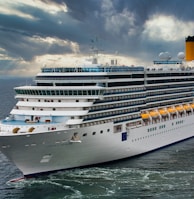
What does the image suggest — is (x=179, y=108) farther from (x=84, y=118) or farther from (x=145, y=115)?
(x=84, y=118)

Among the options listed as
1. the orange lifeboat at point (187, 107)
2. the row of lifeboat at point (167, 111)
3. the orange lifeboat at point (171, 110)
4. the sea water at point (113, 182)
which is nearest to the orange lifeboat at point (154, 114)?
the row of lifeboat at point (167, 111)

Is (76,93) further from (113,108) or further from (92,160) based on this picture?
(92,160)

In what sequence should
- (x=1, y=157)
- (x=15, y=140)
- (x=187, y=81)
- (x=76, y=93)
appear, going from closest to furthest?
(x=15, y=140), (x=76, y=93), (x=1, y=157), (x=187, y=81)

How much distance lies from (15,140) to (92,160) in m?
7.80

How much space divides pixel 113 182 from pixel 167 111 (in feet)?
49.0

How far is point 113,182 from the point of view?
30.2 metres

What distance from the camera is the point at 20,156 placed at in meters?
29.8

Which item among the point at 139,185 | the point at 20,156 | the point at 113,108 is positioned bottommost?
the point at 139,185

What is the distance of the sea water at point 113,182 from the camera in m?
28.0

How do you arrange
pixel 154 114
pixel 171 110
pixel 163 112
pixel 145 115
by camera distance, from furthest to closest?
pixel 171 110, pixel 163 112, pixel 154 114, pixel 145 115

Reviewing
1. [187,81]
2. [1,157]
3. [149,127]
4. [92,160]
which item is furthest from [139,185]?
[187,81]

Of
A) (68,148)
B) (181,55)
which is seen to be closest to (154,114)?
(68,148)

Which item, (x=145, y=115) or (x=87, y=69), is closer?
(x=87, y=69)

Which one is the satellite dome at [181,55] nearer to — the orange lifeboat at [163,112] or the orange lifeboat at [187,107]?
the orange lifeboat at [187,107]
